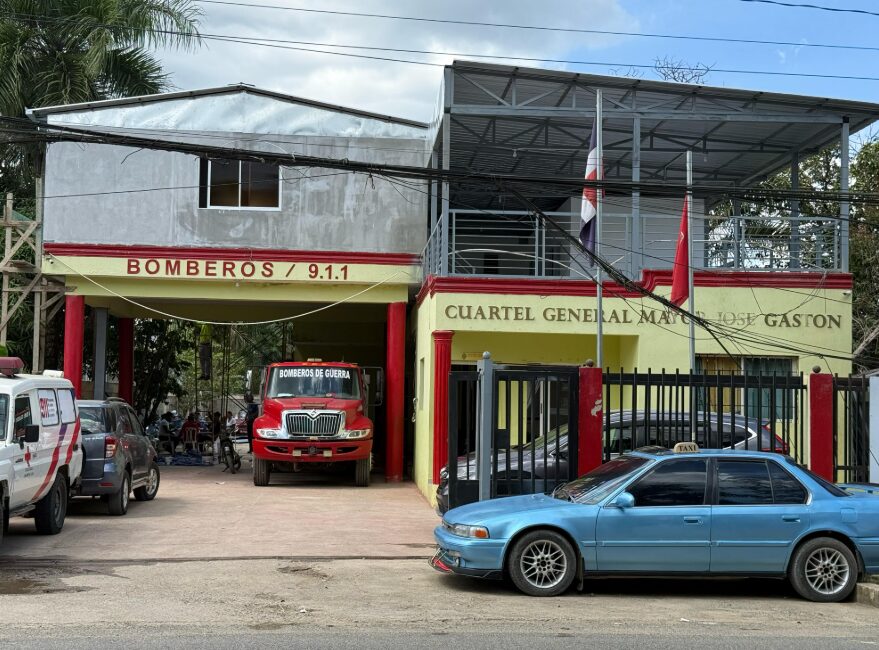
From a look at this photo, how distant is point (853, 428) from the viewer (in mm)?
13414

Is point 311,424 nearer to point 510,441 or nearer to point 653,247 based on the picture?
point 653,247

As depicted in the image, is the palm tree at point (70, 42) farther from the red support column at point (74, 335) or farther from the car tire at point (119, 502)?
the car tire at point (119, 502)

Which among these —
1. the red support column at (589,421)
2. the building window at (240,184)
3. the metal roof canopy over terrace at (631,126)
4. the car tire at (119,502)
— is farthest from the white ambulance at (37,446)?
the building window at (240,184)

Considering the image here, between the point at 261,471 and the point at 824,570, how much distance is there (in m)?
13.5

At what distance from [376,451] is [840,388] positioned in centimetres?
1754

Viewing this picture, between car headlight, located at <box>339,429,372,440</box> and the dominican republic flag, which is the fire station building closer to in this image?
car headlight, located at <box>339,429,372,440</box>

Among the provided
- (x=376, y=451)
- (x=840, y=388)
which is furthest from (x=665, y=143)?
(x=376, y=451)

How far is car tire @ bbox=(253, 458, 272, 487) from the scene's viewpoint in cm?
2127

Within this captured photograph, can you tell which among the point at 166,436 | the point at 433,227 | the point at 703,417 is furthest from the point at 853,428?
A: the point at 166,436

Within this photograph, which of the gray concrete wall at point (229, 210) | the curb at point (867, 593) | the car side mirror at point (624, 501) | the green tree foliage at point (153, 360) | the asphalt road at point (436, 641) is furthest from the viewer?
the green tree foliage at point (153, 360)

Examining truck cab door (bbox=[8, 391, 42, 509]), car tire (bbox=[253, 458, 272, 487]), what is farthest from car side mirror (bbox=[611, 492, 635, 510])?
car tire (bbox=[253, 458, 272, 487])

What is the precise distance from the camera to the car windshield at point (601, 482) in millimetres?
10023

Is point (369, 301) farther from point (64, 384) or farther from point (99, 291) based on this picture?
point (64, 384)

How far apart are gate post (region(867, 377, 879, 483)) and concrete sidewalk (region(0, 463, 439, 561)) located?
556 centimetres
